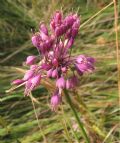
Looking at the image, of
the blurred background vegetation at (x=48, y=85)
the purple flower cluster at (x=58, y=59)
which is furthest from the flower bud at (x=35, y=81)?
the blurred background vegetation at (x=48, y=85)

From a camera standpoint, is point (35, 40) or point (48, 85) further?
point (48, 85)

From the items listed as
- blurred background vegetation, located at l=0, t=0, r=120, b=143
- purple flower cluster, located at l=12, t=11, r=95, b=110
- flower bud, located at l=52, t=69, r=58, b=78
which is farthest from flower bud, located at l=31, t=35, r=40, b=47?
blurred background vegetation, located at l=0, t=0, r=120, b=143

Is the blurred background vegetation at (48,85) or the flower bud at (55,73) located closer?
the flower bud at (55,73)

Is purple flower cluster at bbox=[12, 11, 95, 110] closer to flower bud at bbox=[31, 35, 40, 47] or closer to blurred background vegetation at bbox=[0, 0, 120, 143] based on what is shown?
flower bud at bbox=[31, 35, 40, 47]

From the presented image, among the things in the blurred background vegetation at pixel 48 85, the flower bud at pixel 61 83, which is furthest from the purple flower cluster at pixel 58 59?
the blurred background vegetation at pixel 48 85

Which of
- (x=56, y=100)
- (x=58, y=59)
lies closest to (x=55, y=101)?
(x=56, y=100)

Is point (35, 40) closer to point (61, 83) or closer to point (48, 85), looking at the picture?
point (61, 83)

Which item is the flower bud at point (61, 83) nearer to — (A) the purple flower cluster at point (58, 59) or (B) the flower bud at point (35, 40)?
(A) the purple flower cluster at point (58, 59)

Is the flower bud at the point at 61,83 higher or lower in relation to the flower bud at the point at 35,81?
lower
